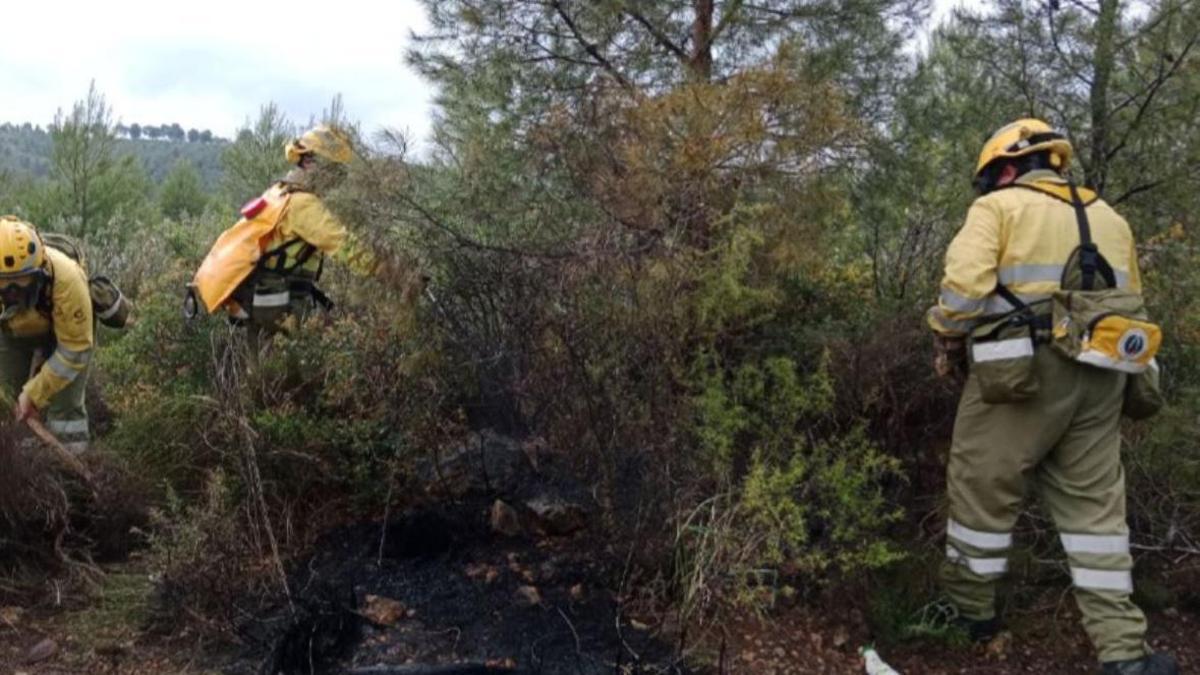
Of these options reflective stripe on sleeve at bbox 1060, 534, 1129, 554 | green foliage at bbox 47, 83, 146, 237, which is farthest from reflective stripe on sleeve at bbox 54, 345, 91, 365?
green foliage at bbox 47, 83, 146, 237

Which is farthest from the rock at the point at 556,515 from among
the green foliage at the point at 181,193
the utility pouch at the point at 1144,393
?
the green foliage at the point at 181,193

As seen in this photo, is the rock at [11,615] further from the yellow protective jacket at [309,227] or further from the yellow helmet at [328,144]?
the yellow helmet at [328,144]

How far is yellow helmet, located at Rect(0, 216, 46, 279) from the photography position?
499cm

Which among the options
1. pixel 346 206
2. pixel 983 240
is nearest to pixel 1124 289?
pixel 983 240

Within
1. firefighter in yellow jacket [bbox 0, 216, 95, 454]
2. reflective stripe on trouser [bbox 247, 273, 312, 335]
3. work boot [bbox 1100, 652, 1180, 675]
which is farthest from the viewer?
reflective stripe on trouser [bbox 247, 273, 312, 335]

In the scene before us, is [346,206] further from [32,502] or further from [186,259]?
[186,259]

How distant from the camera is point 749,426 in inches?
159

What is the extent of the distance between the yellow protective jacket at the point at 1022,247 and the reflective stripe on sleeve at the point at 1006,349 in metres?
0.15

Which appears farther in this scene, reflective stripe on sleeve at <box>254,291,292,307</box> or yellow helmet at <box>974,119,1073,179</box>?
reflective stripe on sleeve at <box>254,291,292,307</box>

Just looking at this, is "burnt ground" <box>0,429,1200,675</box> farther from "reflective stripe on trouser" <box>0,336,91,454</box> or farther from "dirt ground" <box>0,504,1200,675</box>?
"reflective stripe on trouser" <box>0,336,91,454</box>

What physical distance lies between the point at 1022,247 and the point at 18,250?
4693 mm

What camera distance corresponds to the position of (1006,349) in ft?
12.1

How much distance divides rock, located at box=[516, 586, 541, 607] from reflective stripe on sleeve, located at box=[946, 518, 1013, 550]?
1752mm

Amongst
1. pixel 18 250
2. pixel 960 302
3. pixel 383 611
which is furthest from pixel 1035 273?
pixel 18 250
